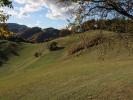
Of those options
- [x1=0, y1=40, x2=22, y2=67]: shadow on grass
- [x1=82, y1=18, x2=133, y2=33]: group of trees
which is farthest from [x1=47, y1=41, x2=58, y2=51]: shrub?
[x1=82, y1=18, x2=133, y2=33]: group of trees

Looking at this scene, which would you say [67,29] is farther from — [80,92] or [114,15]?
[80,92]

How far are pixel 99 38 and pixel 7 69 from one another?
7586 cm

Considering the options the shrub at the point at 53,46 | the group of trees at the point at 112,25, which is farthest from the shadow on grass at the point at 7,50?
the group of trees at the point at 112,25

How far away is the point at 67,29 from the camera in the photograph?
21.6 m

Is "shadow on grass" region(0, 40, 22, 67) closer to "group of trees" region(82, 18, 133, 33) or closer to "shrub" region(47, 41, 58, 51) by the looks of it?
"shrub" region(47, 41, 58, 51)

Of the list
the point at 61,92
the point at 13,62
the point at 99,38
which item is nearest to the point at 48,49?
the point at 13,62

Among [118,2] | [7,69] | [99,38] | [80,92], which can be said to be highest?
[118,2]

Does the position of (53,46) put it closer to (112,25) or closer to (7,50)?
(7,50)

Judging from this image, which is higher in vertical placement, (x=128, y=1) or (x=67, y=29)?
(x=128, y=1)

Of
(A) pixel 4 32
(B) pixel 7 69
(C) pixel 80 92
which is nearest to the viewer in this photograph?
(A) pixel 4 32

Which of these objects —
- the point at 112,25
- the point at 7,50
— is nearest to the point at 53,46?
the point at 7,50

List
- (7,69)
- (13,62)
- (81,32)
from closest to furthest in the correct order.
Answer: (81,32)
(7,69)
(13,62)

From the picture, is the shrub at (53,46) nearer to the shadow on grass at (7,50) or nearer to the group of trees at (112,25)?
the shadow on grass at (7,50)

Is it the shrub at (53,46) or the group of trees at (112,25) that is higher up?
the group of trees at (112,25)
